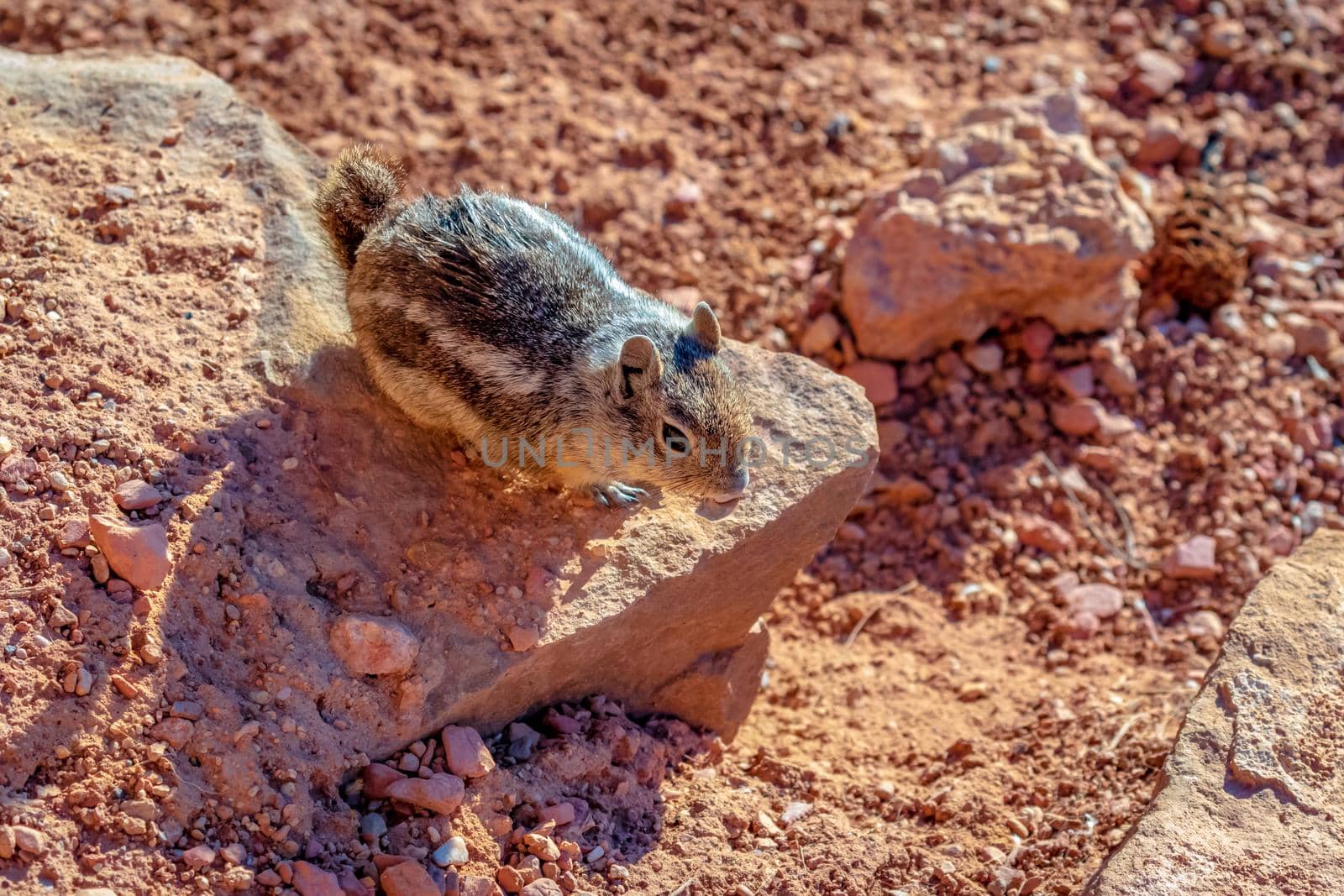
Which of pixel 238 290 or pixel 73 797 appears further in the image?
pixel 238 290

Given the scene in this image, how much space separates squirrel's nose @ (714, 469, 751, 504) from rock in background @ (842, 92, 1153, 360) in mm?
2698

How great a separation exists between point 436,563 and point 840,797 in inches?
79.5

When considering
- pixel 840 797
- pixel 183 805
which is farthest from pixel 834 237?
pixel 183 805

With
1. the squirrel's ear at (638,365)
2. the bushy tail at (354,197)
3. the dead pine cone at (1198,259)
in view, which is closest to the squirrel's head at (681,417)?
the squirrel's ear at (638,365)

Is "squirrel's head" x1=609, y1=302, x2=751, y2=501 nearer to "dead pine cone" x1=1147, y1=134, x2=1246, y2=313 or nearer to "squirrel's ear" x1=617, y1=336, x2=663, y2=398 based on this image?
"squirrel's ear" x1=617, y1=336, x2=663, y2=398

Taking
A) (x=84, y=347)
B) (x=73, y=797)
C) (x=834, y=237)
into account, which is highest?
(x=834, y=237)

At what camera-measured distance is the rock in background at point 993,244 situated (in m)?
7.17

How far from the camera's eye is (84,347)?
15.9 ft

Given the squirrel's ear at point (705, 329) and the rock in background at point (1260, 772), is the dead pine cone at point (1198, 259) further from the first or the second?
the squirrel's ear at point (705, 329)

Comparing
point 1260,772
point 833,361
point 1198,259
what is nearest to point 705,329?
point 833,361

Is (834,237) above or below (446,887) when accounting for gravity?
above

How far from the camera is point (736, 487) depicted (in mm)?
4965

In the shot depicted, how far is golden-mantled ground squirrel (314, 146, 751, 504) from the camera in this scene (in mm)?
5023

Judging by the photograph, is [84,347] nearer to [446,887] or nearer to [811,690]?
[446,887]
